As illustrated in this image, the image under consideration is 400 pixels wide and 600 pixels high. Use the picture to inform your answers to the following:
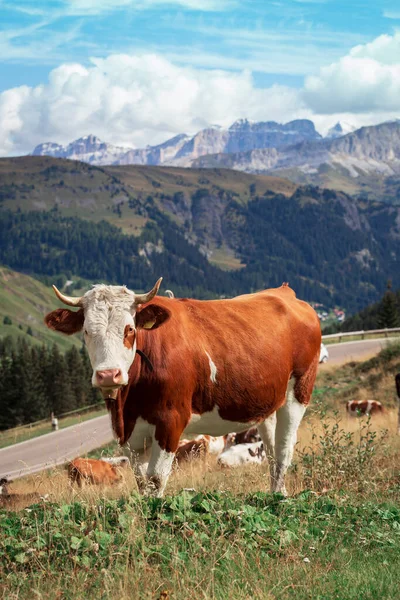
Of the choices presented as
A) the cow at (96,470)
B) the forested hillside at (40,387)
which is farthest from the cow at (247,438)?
the forested hillside at (40,387)

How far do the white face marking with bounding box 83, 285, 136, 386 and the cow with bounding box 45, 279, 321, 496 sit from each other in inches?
0.4

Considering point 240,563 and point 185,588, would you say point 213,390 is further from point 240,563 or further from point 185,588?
point 185,588

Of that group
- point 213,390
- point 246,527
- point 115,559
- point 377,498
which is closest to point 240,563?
point 246,527

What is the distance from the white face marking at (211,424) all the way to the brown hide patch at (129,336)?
1.42 meters

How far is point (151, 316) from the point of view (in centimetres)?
849

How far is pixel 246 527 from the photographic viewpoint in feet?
24.5

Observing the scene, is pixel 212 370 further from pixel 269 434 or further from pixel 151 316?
pixel 269 434

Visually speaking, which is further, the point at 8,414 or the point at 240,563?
the point at 8,414

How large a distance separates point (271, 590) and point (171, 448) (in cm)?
259

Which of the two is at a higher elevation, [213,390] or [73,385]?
[213,390]

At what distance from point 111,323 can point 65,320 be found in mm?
814

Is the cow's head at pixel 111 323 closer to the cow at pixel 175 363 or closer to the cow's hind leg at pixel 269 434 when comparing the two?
the cow at pixel 175 363

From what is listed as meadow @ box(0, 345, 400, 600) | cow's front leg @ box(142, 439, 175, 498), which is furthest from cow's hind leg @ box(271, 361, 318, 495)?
cow's front leg @ box(142, 439, 175, 498)

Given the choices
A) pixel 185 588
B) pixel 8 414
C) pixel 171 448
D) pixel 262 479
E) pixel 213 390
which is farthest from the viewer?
pixel 8 414
